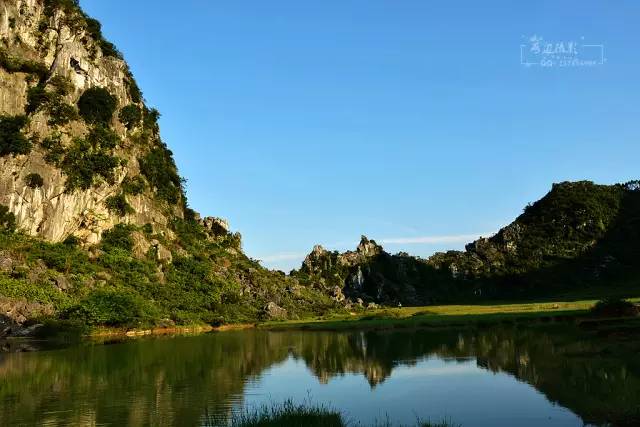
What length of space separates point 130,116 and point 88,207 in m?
23.3

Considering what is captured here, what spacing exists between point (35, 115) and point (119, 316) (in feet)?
114

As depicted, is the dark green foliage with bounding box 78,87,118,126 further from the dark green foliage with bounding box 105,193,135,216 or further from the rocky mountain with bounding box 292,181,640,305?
the rocky mountain with bounding box 292,181,640,305

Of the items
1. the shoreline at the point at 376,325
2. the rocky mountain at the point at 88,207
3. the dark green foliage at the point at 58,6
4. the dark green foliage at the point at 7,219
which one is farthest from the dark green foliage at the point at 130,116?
the shoreline at the point at 376,325

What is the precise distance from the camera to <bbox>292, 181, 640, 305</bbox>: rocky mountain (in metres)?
151

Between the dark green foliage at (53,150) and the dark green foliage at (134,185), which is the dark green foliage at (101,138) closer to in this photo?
the dark green foliage at (134,185)

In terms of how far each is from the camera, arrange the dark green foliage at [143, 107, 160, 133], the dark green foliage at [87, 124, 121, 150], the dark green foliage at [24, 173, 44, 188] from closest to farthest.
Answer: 1. the dark green foliage at [24, 173, 44, 188]
2. the dark green foliage at [87, 124, 121, 150]
3. the dark green foliage at [143, 107, 160, 133]

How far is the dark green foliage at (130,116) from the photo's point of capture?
101250 mm

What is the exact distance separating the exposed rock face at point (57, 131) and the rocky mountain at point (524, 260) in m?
54.4

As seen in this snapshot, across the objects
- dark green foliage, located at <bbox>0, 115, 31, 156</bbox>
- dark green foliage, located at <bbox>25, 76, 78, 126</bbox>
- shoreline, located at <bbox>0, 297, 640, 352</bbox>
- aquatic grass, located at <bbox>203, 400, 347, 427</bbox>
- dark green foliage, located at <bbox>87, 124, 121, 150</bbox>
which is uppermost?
dark green foliage, located at <bbox>25, 76, 78, 126</bbox>

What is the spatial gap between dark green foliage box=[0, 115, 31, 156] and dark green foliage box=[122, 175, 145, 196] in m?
19.4

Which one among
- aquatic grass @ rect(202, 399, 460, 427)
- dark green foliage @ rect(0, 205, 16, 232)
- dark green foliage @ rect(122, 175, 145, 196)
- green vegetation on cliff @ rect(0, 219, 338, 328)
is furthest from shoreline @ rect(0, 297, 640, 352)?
aquatic grass @ rect(202, 399, 460, 427)

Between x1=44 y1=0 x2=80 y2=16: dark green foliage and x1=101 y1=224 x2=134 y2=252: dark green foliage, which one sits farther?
x1=44 y1=0 x2=80 y2=16: dark green foliage

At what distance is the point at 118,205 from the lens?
90.9 m

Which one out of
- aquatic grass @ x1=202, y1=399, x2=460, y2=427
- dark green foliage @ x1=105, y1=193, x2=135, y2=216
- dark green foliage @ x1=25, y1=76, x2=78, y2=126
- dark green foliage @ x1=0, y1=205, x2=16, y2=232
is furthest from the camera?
dark green foliage @ x1=105, y1=193, x2=135, y2=216
